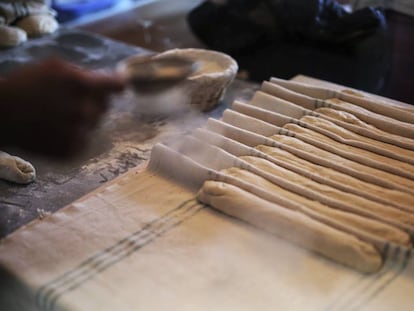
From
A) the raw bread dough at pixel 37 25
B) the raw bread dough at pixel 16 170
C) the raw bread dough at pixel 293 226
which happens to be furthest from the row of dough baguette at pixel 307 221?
the raw bread dough at pixel 37 25

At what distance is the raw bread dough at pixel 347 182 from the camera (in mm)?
869

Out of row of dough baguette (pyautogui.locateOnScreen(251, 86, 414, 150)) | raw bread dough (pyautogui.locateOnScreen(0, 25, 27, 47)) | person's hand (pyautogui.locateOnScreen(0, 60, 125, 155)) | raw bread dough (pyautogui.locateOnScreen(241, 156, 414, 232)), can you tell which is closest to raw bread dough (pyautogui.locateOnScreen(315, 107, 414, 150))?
row of dough baguette (pyautogui.locateOnScreen(251, 86, 414, 150))

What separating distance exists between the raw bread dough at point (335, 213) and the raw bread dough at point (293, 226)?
0.03 m

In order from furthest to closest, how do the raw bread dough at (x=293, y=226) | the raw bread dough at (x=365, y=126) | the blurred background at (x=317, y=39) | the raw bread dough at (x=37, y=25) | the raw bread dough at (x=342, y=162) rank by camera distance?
Answer: 1. the blurred background at (x=317, y=39)
2. the raw bread dough at (x=37, y=25)
3. the raw bread dough at (x=365, y=126)
4. the raw bread dough at (x=342, y=162)
5. the raw bread dough at (x=293, y=226)

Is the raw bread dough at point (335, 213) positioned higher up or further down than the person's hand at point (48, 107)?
further down

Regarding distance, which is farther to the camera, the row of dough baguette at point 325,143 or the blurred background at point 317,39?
the blurred background at point 317,39

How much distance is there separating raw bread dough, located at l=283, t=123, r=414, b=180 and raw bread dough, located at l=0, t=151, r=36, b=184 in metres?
0.54

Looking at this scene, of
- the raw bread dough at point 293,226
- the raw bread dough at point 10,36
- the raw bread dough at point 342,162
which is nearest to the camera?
the raw bread dough at point 293,226

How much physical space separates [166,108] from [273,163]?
0.89ft

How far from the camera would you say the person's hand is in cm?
78

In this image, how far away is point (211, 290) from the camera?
0.74 m

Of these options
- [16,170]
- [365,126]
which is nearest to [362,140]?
[365,126]

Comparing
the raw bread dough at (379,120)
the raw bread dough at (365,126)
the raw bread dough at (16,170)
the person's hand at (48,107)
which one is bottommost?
the raw bread dough at (16,170)

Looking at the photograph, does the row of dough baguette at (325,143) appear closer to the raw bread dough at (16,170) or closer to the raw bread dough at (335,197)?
the raw bread dough at (335,197)
